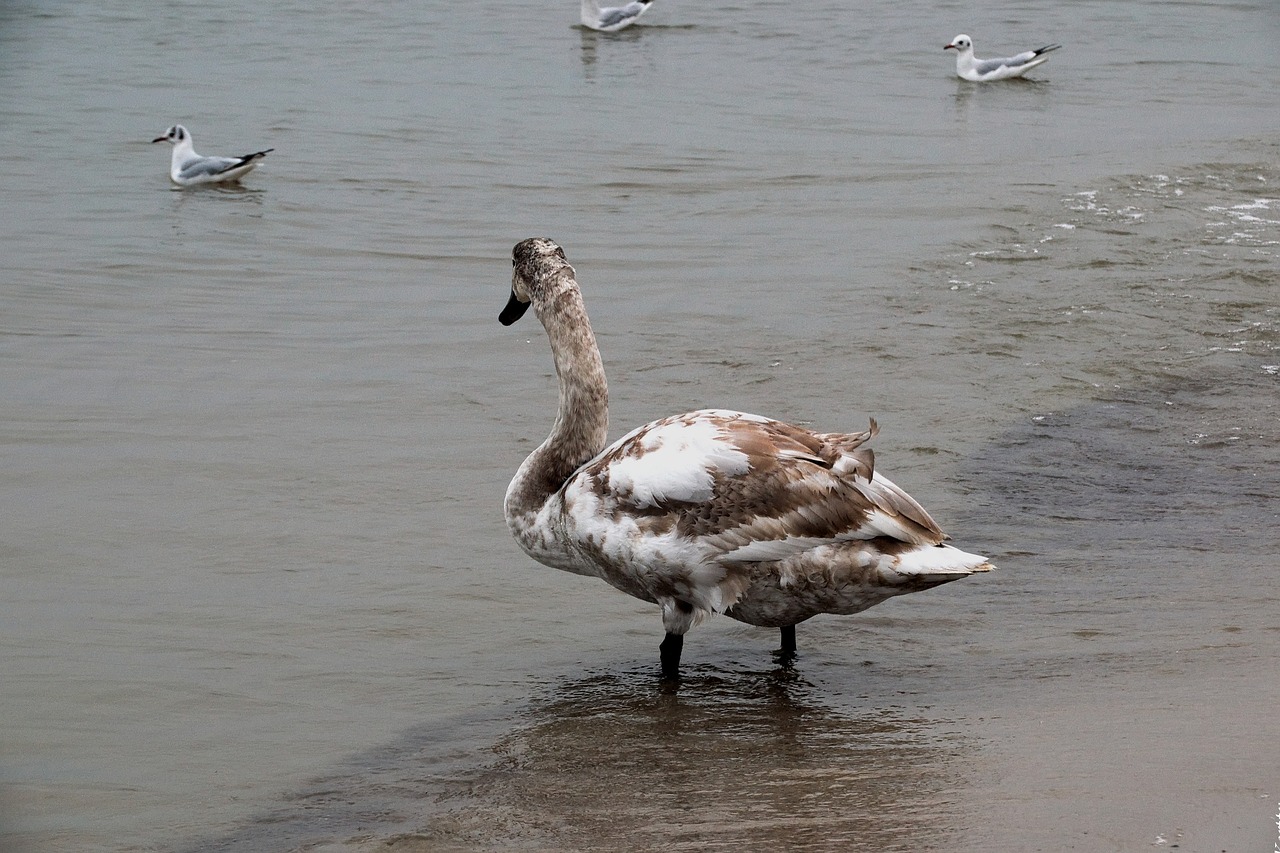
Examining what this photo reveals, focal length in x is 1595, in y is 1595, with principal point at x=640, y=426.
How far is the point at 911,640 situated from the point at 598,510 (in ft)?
4.12

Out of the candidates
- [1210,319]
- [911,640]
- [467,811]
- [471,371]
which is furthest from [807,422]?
[467,811]

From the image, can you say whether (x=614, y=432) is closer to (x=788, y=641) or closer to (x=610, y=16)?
(x=788, y=641)

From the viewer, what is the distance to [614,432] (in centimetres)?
826

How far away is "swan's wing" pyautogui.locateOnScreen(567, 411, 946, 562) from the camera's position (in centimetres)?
525

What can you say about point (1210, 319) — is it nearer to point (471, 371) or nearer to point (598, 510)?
point (471, 371)

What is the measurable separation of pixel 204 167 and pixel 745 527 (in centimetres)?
1179

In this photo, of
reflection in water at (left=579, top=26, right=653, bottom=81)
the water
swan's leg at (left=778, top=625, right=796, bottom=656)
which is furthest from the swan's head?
reflection in water at (left=579, top=26, right=653, bottom=81)

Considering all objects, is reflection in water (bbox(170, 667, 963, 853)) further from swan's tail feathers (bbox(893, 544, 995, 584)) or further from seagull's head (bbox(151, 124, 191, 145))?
seagull's head (bbox(151, 124, 191, 145))

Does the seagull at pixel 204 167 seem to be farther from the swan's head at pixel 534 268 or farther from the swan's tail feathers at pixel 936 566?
the swan's tail feathers at pixel 936 566

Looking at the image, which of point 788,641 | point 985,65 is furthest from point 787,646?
point 985,65

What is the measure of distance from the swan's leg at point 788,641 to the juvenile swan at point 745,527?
0.04 ft

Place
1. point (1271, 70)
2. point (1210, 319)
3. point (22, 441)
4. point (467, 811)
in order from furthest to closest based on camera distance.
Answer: point (1271, 70) < point (1210, 319) < point (22, 441) < point (467, 811)

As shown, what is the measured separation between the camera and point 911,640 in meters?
5.75

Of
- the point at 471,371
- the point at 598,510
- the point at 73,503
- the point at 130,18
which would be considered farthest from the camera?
the point at 130,18
